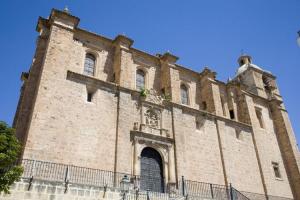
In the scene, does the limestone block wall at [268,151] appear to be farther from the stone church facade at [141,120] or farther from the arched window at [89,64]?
the arched window at [89,64]

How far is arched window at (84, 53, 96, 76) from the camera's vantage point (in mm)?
17684

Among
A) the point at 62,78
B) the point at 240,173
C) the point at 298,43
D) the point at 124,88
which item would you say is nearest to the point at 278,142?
the point at 240,173

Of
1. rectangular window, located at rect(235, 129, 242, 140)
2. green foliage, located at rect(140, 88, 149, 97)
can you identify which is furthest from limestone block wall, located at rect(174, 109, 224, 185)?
rectangular window, located at rect(235, 129, 242, 140)

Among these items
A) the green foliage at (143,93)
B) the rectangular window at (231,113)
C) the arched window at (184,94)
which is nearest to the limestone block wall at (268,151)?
the rectangular window at (231,113)

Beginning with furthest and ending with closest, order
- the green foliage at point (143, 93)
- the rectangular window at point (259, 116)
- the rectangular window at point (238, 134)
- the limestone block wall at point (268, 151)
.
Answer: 1. the rectangular window at point (259, 116)
2. the rectangular window at point (238, 134)
3. the limestone block wall at point (268, 151)
4. the green foliage at point (143, 93)

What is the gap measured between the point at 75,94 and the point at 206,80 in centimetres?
1079

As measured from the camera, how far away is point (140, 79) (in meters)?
19.7

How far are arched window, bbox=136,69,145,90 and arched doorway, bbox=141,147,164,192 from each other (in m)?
4.61

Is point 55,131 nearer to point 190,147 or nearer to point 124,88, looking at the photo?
point 124,88

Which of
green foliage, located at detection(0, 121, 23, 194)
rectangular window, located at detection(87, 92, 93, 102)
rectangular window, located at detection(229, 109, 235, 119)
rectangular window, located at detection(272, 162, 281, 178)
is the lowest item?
green foliage, located at detection(0, 121, 23, 194)

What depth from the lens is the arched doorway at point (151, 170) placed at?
15.3 meters

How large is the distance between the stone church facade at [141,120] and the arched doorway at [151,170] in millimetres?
56

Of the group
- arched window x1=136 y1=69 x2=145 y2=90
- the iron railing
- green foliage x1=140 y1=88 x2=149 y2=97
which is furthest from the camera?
arched window x1=136 y1=69 x2=145 y2=90

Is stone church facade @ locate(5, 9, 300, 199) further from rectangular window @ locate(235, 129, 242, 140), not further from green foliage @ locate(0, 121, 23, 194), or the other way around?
green foliage @ locate(0, 121, 23, 194)
